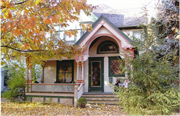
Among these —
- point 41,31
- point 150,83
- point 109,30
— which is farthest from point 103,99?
point 41,31

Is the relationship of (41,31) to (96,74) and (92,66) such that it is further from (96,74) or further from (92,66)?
(96,74)

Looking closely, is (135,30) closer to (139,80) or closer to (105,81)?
(105,81)

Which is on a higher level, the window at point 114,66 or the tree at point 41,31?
the tree at point 41,31

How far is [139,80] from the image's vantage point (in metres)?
5.60

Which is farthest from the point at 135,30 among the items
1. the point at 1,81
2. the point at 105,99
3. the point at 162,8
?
the point at 1,81

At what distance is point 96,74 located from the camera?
1300 cm

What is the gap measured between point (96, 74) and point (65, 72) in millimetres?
2706

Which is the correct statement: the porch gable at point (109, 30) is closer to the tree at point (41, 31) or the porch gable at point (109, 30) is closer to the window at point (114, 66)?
the tree at point (41, 31)

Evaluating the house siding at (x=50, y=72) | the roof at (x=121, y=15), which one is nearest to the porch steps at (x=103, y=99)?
the house siding at (x=50, y=72)

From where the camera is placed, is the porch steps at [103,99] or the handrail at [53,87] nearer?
the porch steps at [103,99]

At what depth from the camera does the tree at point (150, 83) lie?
532 centimetres

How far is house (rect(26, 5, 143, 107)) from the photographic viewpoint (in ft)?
36.7

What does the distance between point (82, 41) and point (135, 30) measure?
14.1ft

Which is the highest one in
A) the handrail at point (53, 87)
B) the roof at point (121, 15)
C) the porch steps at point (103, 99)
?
the roof at point (121, 15)
